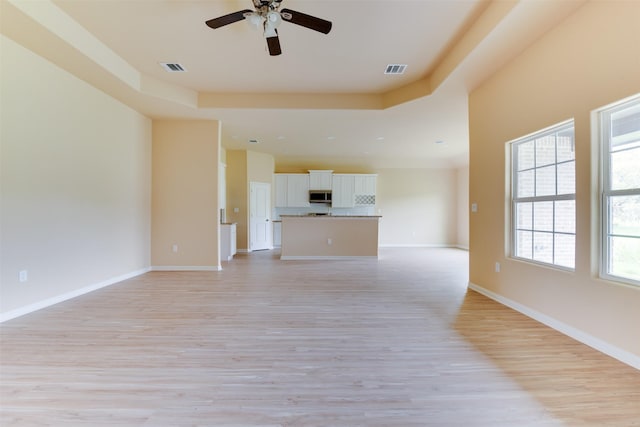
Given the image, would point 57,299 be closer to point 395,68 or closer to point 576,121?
point 395,68

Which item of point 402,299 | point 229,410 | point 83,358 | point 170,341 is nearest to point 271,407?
point 229,410

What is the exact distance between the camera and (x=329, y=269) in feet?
18.0

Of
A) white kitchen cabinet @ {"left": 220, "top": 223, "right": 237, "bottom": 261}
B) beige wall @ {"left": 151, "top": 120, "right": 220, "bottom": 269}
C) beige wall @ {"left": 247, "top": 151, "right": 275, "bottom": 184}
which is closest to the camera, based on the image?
beige wall @ {"left": 151, "top": 120, "right": 220, "bottom": 269}

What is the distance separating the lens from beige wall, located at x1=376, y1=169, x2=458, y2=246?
9.30 m

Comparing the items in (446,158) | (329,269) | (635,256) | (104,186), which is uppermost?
(446,158)

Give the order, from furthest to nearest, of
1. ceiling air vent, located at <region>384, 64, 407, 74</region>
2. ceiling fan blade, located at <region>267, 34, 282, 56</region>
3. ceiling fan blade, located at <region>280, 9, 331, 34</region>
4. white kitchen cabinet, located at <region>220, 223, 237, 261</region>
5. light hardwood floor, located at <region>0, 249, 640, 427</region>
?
white kitchen cabinet, located at <region>220, 223, 237, 261</region>, ceiling air vent, located at <region>384, 64, 407, 74</region>, ceiling fan blade, located at <region>267, 34, 282, 56</region>, ceiling fan blade, located at <region>280, 9, 331, 34</region>, light hardwood floor, located at <region>0, 249, 640, 427</region>

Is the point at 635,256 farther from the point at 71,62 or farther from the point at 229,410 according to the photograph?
the point at 71,62

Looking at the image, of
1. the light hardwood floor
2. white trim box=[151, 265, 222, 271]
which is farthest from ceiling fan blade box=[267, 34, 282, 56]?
white trim box=[151, 265, 222, 271]

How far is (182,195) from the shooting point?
17.1 ft

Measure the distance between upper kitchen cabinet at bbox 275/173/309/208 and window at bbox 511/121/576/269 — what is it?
640 centimetres

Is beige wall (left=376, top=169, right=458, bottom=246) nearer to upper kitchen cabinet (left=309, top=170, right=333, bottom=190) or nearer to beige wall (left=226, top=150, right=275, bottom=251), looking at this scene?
upper kitchen cabinet (left=309, top=170, right=333, bottom=190)

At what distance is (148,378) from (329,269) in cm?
392

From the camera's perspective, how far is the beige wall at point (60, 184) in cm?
281

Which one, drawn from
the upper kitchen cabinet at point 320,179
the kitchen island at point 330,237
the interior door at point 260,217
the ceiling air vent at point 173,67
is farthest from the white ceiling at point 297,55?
the upper kitchen cabinet at point 320,179
